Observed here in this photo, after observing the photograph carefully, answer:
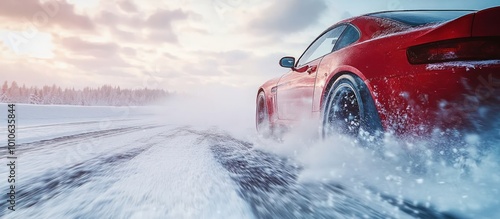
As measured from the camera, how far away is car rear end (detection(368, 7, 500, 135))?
1.73m

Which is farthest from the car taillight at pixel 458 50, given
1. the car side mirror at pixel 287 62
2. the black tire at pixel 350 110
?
→ the car side mirror at pixel 287 62

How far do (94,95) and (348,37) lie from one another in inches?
4714

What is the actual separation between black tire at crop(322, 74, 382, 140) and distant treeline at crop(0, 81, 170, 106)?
99608 mm

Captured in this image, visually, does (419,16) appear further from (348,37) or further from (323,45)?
(323,45)

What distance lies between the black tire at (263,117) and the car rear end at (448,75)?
340 centimetres

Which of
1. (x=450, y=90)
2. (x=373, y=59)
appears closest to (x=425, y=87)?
(x=450, y=90)

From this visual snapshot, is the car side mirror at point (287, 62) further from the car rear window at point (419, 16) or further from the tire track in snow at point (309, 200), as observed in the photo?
the tire track in snow at point (309, 200)

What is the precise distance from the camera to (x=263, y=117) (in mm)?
6039

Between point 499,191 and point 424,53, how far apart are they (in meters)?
0.87

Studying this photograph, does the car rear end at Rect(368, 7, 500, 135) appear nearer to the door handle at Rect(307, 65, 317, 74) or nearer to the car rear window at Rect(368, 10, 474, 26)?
the car rear window at Rect(368, 10, 474, 26)

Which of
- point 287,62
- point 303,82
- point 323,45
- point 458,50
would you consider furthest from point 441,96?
point 287,62

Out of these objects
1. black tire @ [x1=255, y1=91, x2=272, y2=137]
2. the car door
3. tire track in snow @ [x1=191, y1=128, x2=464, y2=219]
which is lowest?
tire track in snow @ [x1=191, y1=128, x2=464, y2=219]

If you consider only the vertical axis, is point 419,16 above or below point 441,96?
above

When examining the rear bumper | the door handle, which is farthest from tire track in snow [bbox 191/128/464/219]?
the door handle
